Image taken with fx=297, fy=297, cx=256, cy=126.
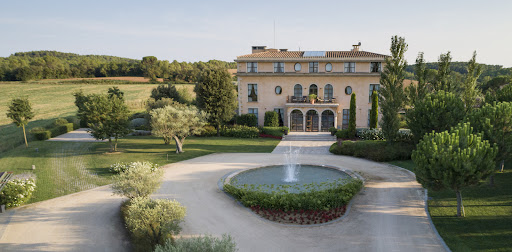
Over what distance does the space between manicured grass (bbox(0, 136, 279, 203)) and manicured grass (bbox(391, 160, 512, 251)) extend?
16356mm

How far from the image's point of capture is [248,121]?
127 ft

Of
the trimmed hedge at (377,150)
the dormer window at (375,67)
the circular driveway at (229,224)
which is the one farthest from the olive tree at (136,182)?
the dormer window at (375,67)

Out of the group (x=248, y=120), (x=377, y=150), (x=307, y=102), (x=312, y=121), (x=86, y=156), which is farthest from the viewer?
(x=312, y=121)

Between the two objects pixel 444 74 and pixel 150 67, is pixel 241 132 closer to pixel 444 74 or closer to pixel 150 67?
pixel 444 74

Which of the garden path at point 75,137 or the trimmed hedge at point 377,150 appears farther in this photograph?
the garden path at point 75,137

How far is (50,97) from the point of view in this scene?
231ft

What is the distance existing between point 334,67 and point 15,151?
35966 millimetres

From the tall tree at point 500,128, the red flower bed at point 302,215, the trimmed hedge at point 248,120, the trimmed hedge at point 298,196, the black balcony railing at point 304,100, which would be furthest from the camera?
the trimmed hedge at point 248,120

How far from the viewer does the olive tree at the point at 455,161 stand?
11453 millimetres

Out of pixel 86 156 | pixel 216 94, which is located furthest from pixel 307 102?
pixel 86 156

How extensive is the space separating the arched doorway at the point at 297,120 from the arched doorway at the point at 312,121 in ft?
2.55

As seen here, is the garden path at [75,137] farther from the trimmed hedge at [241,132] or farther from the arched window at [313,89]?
the arched window at [313,89]

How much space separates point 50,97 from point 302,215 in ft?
253

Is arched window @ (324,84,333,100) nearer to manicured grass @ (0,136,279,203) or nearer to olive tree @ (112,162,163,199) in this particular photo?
manicured grass @ (0,136,279,203)
